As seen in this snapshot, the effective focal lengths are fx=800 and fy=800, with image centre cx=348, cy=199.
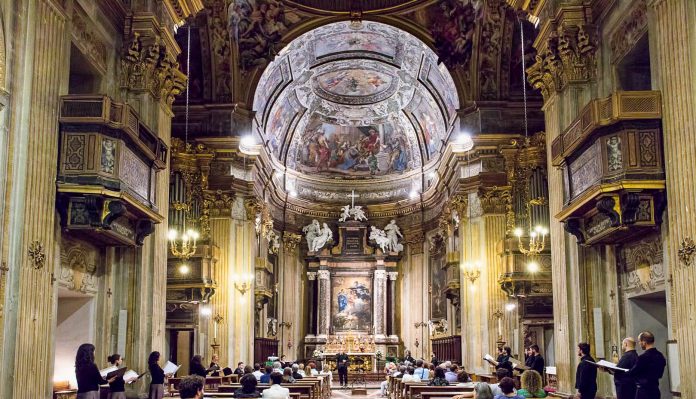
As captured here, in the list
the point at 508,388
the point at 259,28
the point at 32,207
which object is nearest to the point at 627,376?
the point at 508,388

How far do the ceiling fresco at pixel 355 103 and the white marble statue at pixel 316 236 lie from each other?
7.69 feet

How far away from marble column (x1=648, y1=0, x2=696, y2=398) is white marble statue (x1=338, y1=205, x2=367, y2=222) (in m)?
23.0

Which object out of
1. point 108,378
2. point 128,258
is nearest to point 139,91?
point 128,258

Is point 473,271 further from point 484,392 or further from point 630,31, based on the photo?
point 484,392

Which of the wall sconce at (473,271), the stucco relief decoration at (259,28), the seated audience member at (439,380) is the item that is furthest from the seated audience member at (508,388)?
the stucco relief decoration at (259,28)

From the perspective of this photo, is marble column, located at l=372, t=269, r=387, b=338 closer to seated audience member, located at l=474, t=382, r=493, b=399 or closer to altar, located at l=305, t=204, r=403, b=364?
altar, located at l=305, t=204, r=403, b=364

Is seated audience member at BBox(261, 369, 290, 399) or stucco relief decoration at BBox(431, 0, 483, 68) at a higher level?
stucco relief decoration at BBox(431, 0, 483, 68)

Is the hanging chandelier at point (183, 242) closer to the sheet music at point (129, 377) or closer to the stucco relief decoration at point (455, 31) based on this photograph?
the stucco relief decoration at point (455, 31)

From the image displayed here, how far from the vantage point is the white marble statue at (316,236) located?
32531mm

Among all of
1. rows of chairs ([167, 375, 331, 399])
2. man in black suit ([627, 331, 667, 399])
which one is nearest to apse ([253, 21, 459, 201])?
rows of chairs ([167, 375, 331, 399])

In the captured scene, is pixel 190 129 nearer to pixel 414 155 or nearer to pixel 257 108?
pixel 257 108

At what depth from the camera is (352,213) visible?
33.1m

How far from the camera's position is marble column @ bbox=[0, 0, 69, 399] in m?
9.67

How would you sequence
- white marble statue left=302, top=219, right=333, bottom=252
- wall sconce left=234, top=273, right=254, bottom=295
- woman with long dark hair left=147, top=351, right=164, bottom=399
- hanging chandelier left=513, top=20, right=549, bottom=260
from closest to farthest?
woman with long dark hair left=147, top=351, right=164, bottom=399 < hanging chandelier left=513, top=20, right=549, bottom=260 < wall sconce left=234, top=273, right=254, bottom=295 < white marble statue left=302, top=219, right=333, bottom=252
